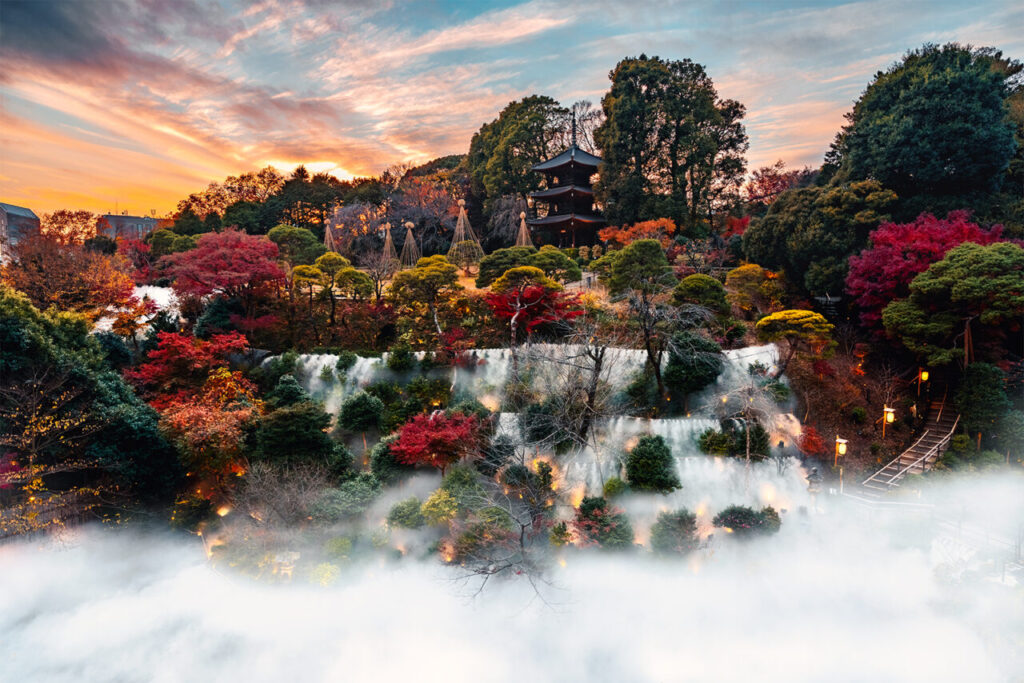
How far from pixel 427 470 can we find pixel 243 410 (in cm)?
457

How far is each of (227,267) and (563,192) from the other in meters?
15.3

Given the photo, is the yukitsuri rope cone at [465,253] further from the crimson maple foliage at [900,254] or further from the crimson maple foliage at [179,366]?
the crimson maple foliage at [900,254]

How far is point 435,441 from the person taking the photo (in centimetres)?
1010

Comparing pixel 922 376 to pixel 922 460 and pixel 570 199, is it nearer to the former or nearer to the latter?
pixel 922 460

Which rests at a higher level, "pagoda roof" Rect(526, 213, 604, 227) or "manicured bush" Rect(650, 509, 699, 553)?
"pagoda roof" Rect(526, 213, 604, 227)

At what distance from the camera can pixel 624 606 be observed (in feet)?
27.8

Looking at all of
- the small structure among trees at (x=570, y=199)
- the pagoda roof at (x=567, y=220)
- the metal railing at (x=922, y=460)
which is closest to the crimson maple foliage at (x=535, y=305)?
the metal railing at (x=922, y=460)

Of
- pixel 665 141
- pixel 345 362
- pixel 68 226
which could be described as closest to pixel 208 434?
pixel 345 362

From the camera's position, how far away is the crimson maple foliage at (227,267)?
13562 millimetres

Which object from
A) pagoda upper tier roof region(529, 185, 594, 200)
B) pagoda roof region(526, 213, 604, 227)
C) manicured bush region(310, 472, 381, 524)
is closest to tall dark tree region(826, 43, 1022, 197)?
pagoda roof region(526, 213, 604, 227)

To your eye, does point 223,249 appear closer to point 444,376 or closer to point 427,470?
point 444,376

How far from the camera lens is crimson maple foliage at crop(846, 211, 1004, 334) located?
1128cm

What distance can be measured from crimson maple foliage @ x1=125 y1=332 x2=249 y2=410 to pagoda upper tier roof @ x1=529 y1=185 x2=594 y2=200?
53.2 ft

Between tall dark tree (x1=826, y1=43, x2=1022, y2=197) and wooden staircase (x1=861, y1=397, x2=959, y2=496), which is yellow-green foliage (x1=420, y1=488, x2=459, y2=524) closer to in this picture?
wooden staircase (x1=861, y1=397, x2=959, y2=496)
